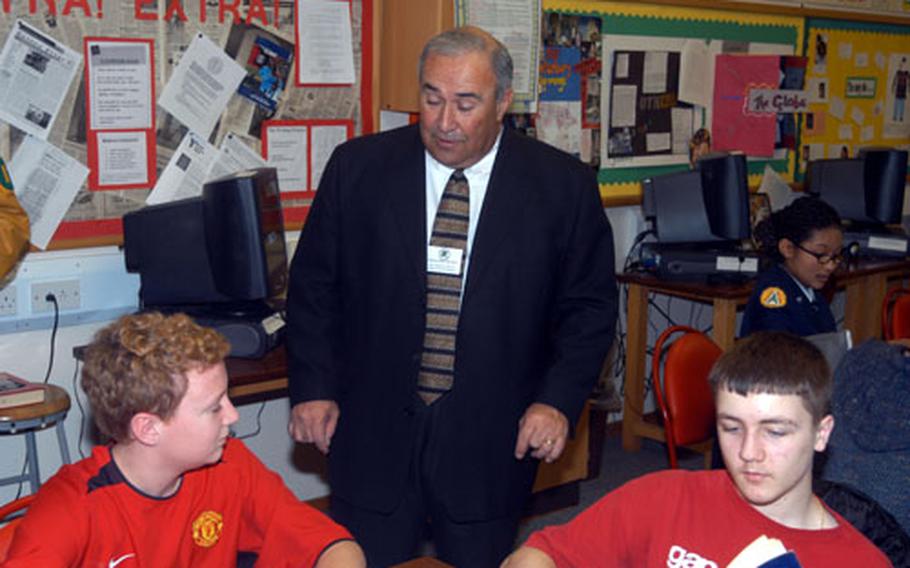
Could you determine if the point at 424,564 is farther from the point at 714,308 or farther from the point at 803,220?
the point at 714,308

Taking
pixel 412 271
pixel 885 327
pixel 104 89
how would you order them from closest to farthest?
pixel 412 271 → pixel 104 89 → pixel 885 327

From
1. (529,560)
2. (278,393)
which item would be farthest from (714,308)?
(529,560)

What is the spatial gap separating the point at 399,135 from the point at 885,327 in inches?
105

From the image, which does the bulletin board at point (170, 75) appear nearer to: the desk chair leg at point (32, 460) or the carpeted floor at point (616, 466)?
the desk chair leg at point (32, 460)

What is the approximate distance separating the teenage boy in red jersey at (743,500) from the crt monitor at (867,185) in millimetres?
3973

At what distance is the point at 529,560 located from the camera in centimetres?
172

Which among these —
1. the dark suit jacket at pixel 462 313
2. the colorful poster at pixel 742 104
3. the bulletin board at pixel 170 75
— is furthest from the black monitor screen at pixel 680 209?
the dark suit jacket at pixel 462 313

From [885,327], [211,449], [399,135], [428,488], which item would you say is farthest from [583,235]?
[885,327]

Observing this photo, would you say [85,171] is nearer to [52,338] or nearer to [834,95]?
[52,338]

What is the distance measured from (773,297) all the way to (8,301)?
7.48ft

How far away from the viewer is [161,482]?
1.75 meters

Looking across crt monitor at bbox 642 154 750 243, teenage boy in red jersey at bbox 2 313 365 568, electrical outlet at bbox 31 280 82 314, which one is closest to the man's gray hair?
teenage boy in red jersey at bbox 2 313 365 568

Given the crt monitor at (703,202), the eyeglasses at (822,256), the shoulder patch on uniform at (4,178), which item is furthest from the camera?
the crt monitor at (703,202)

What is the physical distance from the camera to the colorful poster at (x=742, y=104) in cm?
523
